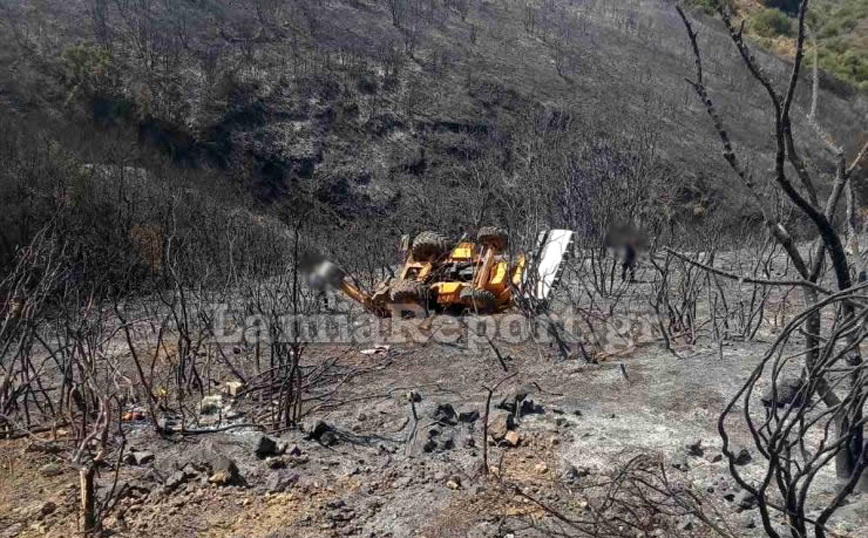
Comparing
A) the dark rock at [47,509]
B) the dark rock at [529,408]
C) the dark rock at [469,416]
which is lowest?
the dark rock at [47,509]

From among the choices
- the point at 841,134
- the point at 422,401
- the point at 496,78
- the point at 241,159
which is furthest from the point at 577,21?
the point at 422,401

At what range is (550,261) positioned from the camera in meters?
10.1

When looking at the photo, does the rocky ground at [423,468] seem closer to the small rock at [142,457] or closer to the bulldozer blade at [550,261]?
the small rock at [142,457]

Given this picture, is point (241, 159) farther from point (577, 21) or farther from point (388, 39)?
point (577, 21)

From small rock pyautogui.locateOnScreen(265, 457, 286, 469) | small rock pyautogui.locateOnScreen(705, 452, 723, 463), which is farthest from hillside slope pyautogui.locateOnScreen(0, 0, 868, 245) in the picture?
small rock pyautogui.locateOnScreen(265, 457, 286, 469)

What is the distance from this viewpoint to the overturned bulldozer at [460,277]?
9.14m

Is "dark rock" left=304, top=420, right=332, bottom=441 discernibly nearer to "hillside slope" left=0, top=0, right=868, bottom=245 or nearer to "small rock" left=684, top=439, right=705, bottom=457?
"small rock" left=684, top=439, right=705, bottom=457

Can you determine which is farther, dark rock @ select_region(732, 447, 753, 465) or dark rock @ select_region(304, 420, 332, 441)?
dark rock @ select_region(304, 420, 332, 441)

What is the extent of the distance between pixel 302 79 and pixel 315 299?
16766mm

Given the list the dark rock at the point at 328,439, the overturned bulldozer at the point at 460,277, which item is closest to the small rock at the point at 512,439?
the dark rock at the point at 328,439

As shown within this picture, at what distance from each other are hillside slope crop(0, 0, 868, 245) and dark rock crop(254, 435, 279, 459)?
10580 millimetres

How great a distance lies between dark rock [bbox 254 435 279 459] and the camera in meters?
4.98

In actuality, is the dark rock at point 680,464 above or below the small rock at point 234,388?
above

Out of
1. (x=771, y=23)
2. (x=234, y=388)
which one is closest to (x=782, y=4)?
(x=771, y=23)
